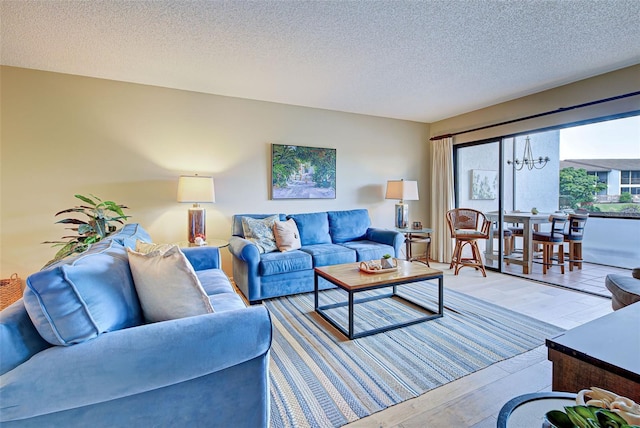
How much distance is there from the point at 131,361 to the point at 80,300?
282mm

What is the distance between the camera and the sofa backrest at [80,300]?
94 cm

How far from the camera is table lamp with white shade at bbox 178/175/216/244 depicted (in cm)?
319

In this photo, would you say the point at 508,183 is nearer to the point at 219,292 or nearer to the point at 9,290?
the point at 219,292

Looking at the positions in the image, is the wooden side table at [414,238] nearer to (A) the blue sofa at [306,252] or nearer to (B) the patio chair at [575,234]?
(A) the blue sofa at [306,252]

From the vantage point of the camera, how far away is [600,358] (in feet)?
3.07

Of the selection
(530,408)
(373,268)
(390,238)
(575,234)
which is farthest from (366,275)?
(575,234)

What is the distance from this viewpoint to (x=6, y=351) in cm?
88

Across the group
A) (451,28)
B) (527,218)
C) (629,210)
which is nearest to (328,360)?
(451,28)

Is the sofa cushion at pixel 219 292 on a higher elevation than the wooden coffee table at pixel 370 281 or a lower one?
higher

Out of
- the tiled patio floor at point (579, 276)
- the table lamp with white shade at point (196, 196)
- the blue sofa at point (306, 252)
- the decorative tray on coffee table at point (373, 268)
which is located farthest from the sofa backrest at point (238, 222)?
the tiled patio floor at point (579, 276)

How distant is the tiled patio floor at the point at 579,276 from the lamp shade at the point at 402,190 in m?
1.71

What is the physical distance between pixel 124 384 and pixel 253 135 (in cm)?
338

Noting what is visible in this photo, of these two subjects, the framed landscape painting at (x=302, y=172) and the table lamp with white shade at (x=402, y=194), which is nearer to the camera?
the framed landscape painting at (x=302, y=172)

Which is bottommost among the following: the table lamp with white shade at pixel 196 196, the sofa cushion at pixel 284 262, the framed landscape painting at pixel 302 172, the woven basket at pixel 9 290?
the woven basket at pixel 9 290
